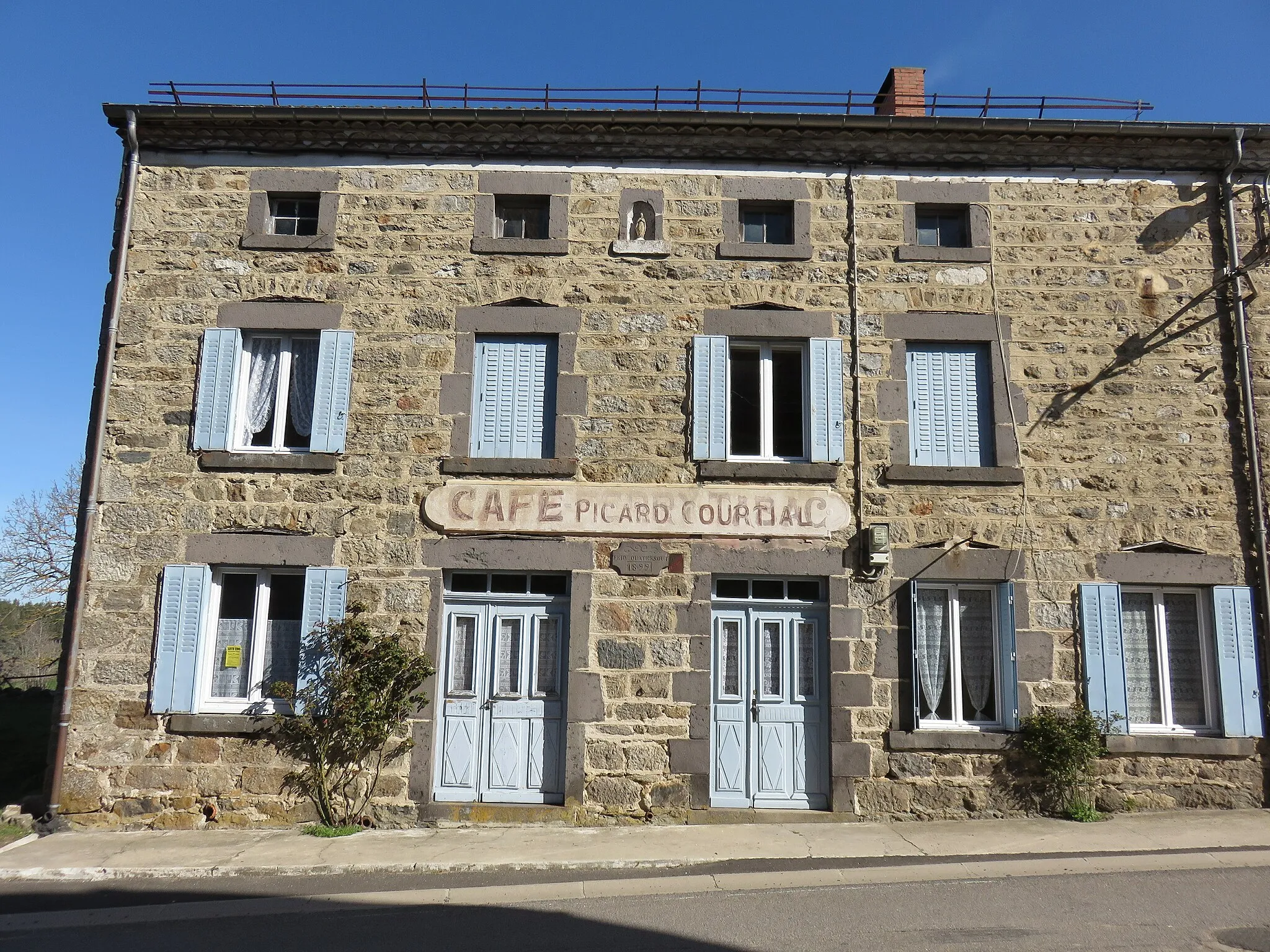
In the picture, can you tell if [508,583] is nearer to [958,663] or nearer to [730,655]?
[730,655]

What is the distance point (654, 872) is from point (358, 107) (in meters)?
7.59

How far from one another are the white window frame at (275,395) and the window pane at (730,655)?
4.43 metres

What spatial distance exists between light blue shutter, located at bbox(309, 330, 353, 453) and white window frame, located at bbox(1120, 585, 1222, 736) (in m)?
7.54

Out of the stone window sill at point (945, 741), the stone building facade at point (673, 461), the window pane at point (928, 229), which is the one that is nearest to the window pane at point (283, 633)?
the stone building facade at point (673, 461)

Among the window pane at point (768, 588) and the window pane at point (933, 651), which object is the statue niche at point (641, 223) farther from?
the window pane at point (933, 651)

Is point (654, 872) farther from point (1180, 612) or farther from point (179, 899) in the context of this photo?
point (1180, 612)

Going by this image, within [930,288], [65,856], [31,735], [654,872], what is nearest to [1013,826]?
[654,872]

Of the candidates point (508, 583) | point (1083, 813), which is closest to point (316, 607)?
point (508, 583)

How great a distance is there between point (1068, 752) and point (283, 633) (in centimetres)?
720

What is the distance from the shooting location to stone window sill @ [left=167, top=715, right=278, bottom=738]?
25.8ft

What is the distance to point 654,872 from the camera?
6434 mm

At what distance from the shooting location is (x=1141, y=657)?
27.2 feet

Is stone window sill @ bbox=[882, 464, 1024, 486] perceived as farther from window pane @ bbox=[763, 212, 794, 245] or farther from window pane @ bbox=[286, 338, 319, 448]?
window pane @ bbox=[286, 338, 319, 448]

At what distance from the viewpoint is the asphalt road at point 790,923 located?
5.03 meters
